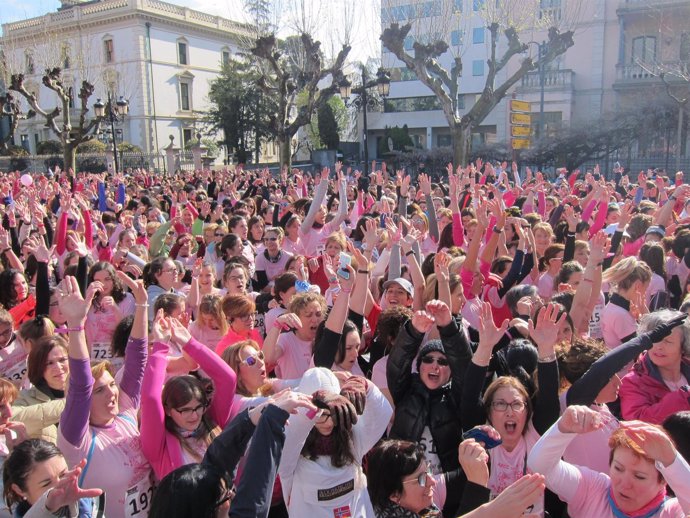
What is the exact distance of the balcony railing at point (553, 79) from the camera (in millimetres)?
32938

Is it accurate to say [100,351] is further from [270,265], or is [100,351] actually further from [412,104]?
[412,104]

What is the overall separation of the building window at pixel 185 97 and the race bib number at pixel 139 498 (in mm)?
49480

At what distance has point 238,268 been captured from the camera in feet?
16.6

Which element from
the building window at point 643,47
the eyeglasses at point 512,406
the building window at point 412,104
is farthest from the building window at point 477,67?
the eyeglasses at point 512,406

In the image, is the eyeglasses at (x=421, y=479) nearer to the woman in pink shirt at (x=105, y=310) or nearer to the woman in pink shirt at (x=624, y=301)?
the woman in pink shirt at (x=624, y=301)

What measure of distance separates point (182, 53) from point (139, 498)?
5075cm

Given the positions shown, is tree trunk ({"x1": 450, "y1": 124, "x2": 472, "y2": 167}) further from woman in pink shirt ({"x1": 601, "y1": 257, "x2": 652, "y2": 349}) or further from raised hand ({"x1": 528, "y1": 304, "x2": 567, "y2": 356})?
raised hand ({"x1": 528, "y1": 304, "x2": 567, "y2": 356})

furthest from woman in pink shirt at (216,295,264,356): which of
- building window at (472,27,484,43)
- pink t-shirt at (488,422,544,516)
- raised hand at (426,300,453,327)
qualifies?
building window at (472,27,484,43)

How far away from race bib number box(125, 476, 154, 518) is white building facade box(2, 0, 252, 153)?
43.8 metres

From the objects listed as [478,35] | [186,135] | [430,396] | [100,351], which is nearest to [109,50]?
[186,135]

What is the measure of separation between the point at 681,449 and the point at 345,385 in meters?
1.46

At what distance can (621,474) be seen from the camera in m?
2.27

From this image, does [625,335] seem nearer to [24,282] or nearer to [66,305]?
[66,305]

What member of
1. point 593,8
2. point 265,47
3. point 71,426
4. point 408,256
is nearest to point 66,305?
point 71,426
